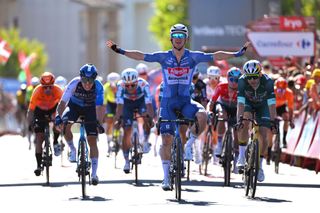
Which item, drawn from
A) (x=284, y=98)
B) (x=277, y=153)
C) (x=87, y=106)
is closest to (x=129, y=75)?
(x=87, y=106)

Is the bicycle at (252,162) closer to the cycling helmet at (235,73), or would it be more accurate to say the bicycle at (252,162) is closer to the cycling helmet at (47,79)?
the cycling helmet at (235,73)

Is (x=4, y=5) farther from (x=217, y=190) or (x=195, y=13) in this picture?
(x=217, y=190)

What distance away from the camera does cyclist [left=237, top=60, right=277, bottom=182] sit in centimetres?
1661

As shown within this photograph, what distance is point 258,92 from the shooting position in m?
16.9

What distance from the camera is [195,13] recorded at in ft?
152

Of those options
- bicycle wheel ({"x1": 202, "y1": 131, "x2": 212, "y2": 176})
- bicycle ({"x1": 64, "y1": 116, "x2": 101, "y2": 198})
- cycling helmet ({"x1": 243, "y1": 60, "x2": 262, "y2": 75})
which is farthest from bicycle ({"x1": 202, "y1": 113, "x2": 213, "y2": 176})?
bicycle ({"x1": 64, "y1": 116, "x2": 101, "y2": 198})

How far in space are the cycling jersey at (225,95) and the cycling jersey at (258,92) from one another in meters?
3.09

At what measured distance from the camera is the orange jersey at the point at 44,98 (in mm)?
19828

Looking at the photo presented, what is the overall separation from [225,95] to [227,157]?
1.85m

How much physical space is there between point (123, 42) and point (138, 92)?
309ft

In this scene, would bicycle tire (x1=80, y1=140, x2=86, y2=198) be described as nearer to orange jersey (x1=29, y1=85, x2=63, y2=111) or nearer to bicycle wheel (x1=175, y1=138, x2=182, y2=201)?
bicycle wheel (x1=175, y1=138, x2=182, y2=201)

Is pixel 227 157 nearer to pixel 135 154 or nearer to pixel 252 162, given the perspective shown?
pixel 135 154

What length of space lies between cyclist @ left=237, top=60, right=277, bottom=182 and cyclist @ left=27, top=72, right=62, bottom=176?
4.11 m

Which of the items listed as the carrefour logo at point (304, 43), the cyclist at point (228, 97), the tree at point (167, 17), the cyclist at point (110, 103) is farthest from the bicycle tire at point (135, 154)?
the tree at point (167, 17)
